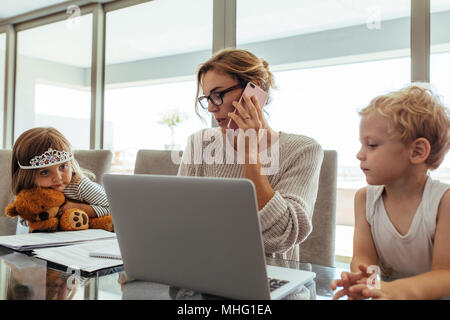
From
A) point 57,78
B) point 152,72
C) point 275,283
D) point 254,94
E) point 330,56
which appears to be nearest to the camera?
point 275,283

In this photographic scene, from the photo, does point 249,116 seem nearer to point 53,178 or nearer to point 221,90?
point 221,90

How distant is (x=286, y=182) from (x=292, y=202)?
5.3 inches

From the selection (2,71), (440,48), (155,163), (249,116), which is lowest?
(155,163)

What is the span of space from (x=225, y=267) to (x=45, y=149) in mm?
983

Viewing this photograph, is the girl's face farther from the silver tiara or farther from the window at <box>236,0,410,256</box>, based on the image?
the window at <box>236,0,410,256</box>

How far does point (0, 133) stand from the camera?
4.35 m

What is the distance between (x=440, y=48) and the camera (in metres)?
2.07

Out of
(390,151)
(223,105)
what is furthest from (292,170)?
(390,151)

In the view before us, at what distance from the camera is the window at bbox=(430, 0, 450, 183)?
2055 mm

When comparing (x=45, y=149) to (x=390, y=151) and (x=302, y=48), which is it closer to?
(x=390, y=151)

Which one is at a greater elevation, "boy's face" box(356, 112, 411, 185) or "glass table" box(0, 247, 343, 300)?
"boy's face" box(356, 112, 411, 185)

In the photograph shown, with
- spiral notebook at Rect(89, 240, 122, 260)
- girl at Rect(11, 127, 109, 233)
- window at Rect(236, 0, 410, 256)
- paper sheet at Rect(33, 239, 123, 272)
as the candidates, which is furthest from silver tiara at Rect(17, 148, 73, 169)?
window at Rect(236, 0, 410, 256)

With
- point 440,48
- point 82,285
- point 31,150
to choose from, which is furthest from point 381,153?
point 440,48

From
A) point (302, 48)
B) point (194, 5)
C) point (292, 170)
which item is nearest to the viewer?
point (292, 170)
